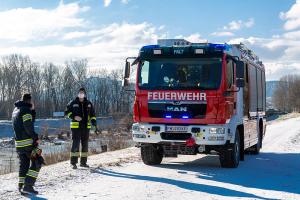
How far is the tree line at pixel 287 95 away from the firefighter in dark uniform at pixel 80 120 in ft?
361

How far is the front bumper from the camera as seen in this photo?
11109mm

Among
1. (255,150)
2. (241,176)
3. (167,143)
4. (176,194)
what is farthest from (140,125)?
(255,150)

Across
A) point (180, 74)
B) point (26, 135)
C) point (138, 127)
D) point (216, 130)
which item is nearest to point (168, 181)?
point (216, 130)

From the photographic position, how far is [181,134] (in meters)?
11.3

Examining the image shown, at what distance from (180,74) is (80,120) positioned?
104 inches

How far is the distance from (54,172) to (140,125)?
7.53ft

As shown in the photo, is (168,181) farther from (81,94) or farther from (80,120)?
(81,94)

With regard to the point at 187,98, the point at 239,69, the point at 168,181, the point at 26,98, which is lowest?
the point at 168,181

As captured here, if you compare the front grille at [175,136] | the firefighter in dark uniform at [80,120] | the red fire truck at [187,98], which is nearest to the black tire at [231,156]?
the red fire truck at [187,98]

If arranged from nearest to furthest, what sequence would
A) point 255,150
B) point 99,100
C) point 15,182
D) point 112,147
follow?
1. point 15,182
2. point 255,150
3. point 112,147
4. point 99,100

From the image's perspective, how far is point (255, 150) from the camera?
54.7 ft

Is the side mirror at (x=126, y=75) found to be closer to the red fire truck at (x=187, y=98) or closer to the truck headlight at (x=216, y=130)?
the red fire truck at (x=187, y=98)

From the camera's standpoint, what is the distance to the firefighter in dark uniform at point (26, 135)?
27.0 ft

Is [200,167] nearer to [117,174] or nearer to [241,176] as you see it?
[241,176]
